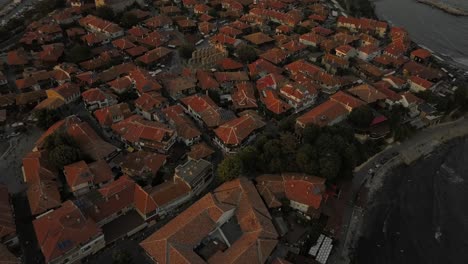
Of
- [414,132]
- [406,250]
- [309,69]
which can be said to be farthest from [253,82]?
[406,250]

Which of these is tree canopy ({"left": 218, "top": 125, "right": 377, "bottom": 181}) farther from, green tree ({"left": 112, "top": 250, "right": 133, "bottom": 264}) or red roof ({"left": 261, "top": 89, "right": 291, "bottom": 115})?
green tree ({"left": 112, "top": 250, "right": 133, "bottom": 264})

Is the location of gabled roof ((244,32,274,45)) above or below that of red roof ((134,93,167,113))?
above

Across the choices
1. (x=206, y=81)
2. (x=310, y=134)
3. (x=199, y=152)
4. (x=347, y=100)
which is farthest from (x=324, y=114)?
(x=206, y=81)

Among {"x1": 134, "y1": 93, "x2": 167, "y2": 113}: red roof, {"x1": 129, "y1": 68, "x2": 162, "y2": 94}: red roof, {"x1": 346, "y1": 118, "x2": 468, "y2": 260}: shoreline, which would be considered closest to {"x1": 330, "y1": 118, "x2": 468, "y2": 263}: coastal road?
{"x1": 346, "y1": 118, "x2": 468, "y2": 260}: shoreline

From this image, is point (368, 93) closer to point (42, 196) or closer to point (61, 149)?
point (61, 149)

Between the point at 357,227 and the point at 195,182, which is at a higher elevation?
the point at 195,182

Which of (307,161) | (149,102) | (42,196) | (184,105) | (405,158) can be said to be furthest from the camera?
(184,105)

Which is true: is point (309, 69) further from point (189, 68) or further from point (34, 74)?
point (34, 74)
